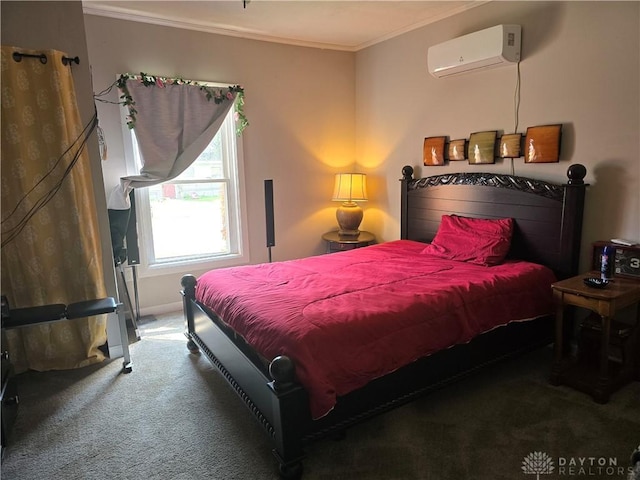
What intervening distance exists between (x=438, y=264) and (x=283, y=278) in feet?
3.83

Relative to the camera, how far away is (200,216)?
421cm

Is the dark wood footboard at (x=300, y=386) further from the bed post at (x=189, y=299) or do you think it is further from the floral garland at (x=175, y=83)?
the floral garland at (x=175, y=83)

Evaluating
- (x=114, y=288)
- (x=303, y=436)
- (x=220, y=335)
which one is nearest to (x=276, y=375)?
(x=303, y=436)

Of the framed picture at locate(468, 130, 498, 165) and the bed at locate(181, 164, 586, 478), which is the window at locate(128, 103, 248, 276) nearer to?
the bed at locate(181, 164, 586, 478)

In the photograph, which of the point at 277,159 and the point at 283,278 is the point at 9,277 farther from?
the point at 277,159

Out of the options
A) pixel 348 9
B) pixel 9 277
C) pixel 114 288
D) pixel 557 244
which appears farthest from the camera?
pixel 348 9

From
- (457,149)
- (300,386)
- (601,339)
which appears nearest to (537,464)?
(601,339)

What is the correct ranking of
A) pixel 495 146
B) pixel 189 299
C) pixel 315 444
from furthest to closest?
pixel 495 146 → pixel 189 299 → pixel 315 444

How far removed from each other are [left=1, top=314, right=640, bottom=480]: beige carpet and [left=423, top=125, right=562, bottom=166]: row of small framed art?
→ 1.53 m

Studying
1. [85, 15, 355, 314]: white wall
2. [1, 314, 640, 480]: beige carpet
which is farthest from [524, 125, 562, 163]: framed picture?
[85, 15, 355, 314]: white wall

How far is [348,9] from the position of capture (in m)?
3.49

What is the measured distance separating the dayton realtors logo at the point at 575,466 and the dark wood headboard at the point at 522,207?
1.32 metres

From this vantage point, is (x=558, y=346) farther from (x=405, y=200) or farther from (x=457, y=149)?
(x=405, y=200)

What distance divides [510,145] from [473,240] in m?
0.78
